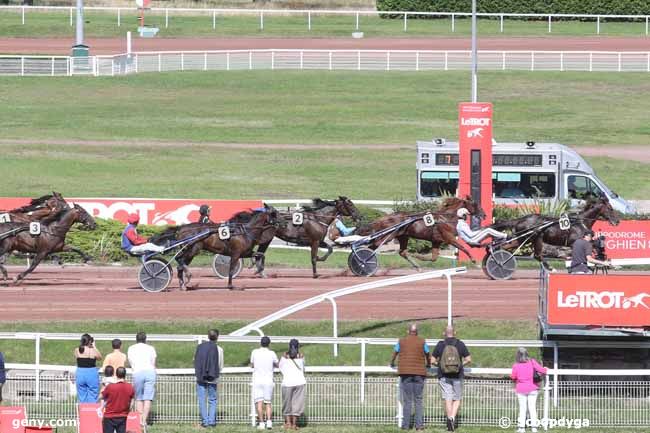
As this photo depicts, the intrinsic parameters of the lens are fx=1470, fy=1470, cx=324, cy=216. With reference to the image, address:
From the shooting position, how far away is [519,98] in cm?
5475

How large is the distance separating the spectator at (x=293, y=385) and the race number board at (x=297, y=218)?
9.21 meters

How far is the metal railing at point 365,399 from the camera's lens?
19359 mm

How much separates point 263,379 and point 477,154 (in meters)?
13.5

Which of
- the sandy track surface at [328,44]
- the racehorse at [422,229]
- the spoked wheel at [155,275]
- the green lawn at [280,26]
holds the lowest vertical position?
the spoked wheel at [155,275]

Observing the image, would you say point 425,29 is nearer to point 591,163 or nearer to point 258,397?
point 591,163

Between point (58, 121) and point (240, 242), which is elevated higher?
point (58, 121)

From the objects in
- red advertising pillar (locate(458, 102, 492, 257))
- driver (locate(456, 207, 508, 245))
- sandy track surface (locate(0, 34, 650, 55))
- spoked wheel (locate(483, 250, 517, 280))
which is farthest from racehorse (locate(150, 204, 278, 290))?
sandy track surface (locate(0, 34, 650, 55))

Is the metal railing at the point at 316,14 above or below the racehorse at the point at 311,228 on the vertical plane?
above

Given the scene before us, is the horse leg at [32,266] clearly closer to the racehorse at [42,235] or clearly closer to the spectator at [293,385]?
the racehorse at [42,235]

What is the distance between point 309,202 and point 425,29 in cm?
3277

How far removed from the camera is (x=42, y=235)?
27.1 metres

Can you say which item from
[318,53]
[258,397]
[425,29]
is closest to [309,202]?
[258,397]

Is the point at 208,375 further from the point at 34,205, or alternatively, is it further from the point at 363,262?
the point at 34,205

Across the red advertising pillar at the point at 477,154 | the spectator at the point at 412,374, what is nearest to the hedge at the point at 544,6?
the red advertising pillar at the point at 477,154
